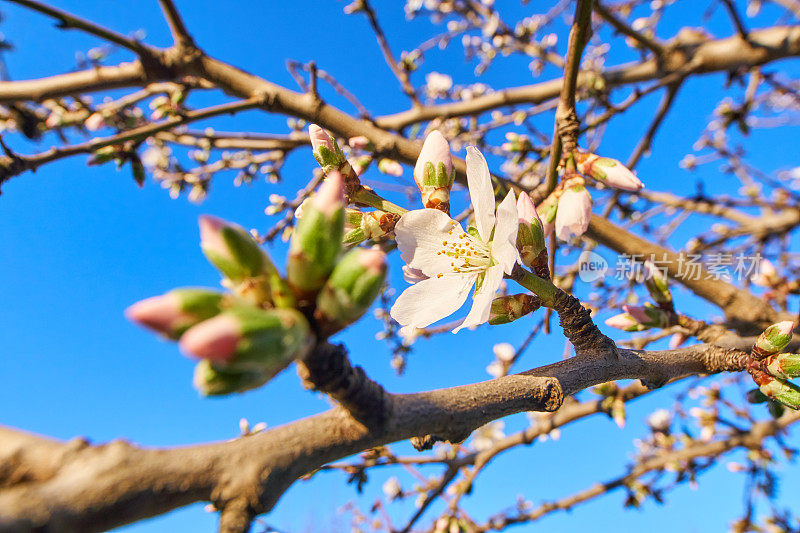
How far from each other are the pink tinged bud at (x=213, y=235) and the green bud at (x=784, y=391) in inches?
59.5

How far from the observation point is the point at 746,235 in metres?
4.13

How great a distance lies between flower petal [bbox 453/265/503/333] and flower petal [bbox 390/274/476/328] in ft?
0.19

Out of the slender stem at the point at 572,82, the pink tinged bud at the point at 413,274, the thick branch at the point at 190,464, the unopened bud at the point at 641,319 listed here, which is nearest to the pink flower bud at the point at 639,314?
the unopened bud at the point at 641,319

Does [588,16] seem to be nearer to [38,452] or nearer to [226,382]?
[226,382]

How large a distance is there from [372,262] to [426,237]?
66 cm

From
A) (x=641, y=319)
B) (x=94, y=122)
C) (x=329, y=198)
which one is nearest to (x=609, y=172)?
(x=641, y=319)

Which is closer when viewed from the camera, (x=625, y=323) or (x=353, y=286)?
(x=353, y=286)

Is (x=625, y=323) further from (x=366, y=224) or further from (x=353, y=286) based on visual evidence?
(x=353, y=286)

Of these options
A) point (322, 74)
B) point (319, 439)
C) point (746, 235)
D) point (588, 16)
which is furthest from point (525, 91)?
point (319, 439)

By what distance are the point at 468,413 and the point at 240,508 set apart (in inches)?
15.4

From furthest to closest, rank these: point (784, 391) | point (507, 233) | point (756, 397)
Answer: point (756, 397)
point (784, 391)
point (507, 233)

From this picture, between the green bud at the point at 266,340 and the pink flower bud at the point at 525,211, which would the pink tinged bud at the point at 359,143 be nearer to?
the pink flower bud at the point at 525,211

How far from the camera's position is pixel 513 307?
1.18 meters

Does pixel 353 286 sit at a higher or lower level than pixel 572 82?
lower
